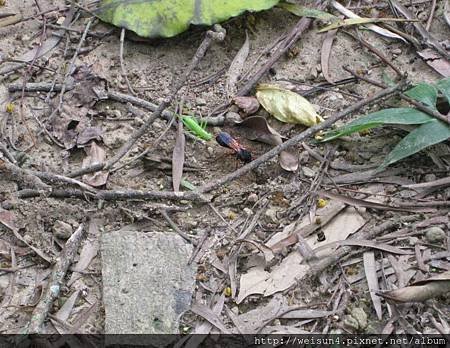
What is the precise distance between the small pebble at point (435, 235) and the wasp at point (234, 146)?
66 centimetres

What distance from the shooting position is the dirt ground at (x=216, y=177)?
167 cm

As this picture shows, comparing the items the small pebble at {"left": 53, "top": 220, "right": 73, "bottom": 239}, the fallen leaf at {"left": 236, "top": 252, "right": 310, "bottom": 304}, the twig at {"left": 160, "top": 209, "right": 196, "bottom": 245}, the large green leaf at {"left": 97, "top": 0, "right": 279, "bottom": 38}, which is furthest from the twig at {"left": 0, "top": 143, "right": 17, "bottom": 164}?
the fallen leaf at {"left": 236, "top": 252, "right": 310, "bottom": 304}

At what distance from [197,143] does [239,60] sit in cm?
44

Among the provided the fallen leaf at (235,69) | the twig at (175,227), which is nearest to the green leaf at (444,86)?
the fallen leaf at (235,69)

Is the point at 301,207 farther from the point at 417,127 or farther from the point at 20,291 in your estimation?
the point at 20,291

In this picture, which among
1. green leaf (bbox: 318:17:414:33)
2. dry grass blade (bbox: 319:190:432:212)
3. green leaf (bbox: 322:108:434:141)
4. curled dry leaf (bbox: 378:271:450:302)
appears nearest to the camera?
curled dry leaf (bbox: 378:271:450:302)

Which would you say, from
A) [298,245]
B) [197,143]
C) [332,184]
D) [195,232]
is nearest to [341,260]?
[298,245]

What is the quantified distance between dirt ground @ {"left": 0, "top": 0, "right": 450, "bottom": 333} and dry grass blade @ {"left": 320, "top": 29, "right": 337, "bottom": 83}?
0.07 feet

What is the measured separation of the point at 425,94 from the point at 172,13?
1.04m

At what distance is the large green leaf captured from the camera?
2.29 metres

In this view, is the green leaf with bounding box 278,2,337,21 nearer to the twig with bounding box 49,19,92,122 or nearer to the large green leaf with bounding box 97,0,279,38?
the large green leaf with bounding box 97,0,279,38

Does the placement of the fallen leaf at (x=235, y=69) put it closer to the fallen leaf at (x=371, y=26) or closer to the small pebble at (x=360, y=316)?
the fallen leaf at (x=371, y=26)

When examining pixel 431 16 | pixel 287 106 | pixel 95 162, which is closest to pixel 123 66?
pixel 95 162

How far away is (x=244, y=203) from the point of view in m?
1.94
